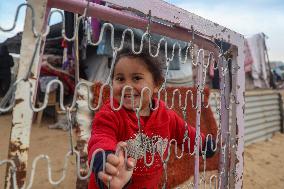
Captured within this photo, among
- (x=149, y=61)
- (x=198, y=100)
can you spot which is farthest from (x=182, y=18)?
(x=198, y=100)

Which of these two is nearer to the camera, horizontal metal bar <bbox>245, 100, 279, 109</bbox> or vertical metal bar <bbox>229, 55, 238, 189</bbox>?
vertical metal bar <bbox>229, 55, 238, 189</bbox>

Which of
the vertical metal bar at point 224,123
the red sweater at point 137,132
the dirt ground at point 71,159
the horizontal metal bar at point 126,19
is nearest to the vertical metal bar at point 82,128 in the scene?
the dirt ground at point 71,159

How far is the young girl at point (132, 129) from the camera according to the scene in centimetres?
103

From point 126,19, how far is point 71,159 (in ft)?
9.86

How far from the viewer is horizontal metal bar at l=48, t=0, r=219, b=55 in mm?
936

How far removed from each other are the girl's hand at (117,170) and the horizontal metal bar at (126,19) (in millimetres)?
411

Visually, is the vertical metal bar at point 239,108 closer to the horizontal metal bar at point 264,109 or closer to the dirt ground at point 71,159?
the dirt ground at point 71,159

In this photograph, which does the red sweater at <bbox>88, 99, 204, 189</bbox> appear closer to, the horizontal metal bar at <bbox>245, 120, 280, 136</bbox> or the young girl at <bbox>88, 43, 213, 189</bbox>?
the young girl at <bbox>88, 43, 213, 189</bbox>

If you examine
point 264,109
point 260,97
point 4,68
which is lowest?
point 264,109

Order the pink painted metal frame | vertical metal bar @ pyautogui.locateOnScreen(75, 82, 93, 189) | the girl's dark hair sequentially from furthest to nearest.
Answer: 1. vertical metal bar @ pyautogui.locateOnScreen(75, 82, 93, 189)
2. the girl's dark hair
3. the pink painted metal frame

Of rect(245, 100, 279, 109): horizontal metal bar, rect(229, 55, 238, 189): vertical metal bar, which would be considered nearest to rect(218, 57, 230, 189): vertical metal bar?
rect(229, 55, 238, 189): vertical metal bar

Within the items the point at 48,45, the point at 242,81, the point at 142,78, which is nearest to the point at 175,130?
the point at 242,81

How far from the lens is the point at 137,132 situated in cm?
152

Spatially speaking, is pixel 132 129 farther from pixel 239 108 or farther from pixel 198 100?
pixel 239 108
